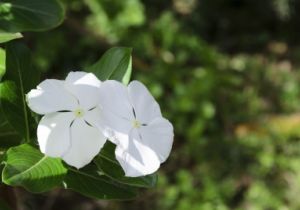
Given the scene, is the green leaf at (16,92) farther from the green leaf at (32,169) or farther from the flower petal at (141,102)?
the flower petal at (141,102)

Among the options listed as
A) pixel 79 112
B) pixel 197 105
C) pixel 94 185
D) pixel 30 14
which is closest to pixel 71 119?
pixel 79 112

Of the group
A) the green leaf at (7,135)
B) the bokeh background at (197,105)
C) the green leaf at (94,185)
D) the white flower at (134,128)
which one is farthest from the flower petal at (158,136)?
the bokeh background at (197,105)

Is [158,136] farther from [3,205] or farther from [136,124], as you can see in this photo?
[3,205]

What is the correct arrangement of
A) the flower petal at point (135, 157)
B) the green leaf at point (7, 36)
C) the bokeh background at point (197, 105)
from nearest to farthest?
the flower petal at point (135, 157), the green leaf at point (7, 36), the bokeh background at point (197, 105)

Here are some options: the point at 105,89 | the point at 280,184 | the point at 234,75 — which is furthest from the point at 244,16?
the point at 105,89

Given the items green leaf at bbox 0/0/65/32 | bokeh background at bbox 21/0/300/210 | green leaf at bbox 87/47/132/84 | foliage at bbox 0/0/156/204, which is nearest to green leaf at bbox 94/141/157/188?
foliage at bbox 0/0/156/204

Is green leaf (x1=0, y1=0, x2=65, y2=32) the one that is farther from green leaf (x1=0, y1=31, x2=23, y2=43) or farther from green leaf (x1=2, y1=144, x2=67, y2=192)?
green leaf (x1=2, y1=144, x2=67, y2=192)

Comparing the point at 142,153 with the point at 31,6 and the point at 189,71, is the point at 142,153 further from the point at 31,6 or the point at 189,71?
the point at 189,71
